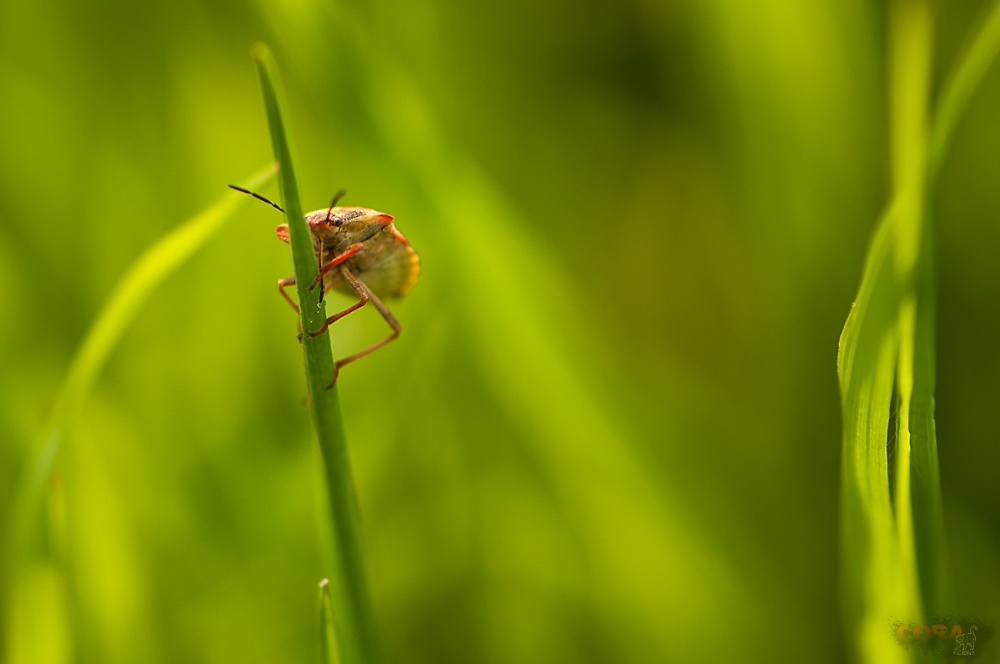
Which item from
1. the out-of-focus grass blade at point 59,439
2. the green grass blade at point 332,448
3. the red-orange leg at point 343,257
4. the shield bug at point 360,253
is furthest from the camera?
the shield bug at point 360,253

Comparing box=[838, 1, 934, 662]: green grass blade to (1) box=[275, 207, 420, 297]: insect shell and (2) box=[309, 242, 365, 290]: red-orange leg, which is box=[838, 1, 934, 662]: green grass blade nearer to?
(2) box=[309, 242, 365, 290]: red-orange leg

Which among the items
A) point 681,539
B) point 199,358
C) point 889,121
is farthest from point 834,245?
point 199,358

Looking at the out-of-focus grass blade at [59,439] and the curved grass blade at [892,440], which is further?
the out-of-focus grass blade at [59,439]

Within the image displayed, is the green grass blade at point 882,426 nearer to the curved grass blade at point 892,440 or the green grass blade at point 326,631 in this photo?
the curved grass blade at point 892,440

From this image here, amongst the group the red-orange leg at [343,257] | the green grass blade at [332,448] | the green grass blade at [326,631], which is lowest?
the green grass blade at [326,631]

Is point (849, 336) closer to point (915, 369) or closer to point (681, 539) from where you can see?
point (915, 369)

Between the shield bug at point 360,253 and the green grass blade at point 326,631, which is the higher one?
the shield bug at point 360,253

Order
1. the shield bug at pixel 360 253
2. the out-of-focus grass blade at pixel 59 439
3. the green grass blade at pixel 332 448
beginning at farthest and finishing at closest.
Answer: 1. the shield bug at pixel 360 253
2. the out-of-focus grass blade at pixel 59 439
3. the green grass blade at pixel 332 448

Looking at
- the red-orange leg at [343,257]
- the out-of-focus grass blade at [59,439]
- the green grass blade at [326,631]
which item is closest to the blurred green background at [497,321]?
the out-of-focus grass blade at [59,439]
